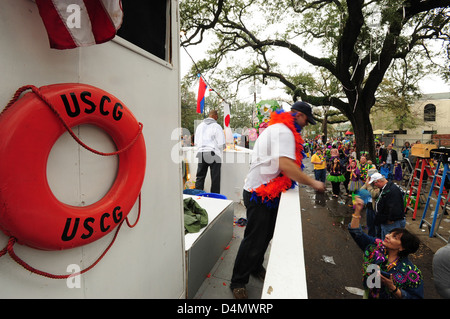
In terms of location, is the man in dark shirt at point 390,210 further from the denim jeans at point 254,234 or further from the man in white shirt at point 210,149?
the man in white shirt at point 210,149

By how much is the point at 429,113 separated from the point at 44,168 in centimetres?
3778

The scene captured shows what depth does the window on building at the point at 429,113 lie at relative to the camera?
2684 centimetres

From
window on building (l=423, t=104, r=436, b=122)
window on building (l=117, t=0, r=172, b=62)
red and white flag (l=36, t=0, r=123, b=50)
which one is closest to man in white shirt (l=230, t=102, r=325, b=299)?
window on building (l=117, t=0, r=172, b=62)

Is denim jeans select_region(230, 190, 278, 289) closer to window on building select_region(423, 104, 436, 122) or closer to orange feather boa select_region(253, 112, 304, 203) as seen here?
orange feather boa select_region(253, 112, 304, 203)

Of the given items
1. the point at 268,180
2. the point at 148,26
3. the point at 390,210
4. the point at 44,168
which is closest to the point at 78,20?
the point at 44,168

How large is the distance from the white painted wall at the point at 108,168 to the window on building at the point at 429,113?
3509 cm

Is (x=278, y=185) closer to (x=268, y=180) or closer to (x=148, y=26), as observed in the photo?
(x=268, y=180)

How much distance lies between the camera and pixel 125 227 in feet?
4.59

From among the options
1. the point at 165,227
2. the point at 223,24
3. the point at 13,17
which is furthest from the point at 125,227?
the point at 223,24

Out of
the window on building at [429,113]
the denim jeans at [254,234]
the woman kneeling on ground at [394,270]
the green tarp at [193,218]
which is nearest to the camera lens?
the woman kneeling on ground at [394,270]

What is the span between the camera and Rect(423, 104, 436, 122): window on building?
2684 centimetres

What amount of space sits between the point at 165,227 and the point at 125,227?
1.50ft

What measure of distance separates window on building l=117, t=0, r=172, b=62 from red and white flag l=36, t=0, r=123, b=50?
462 millimetres

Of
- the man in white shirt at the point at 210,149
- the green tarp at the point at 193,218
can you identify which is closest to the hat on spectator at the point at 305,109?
the green tarp at the point at 193,218
